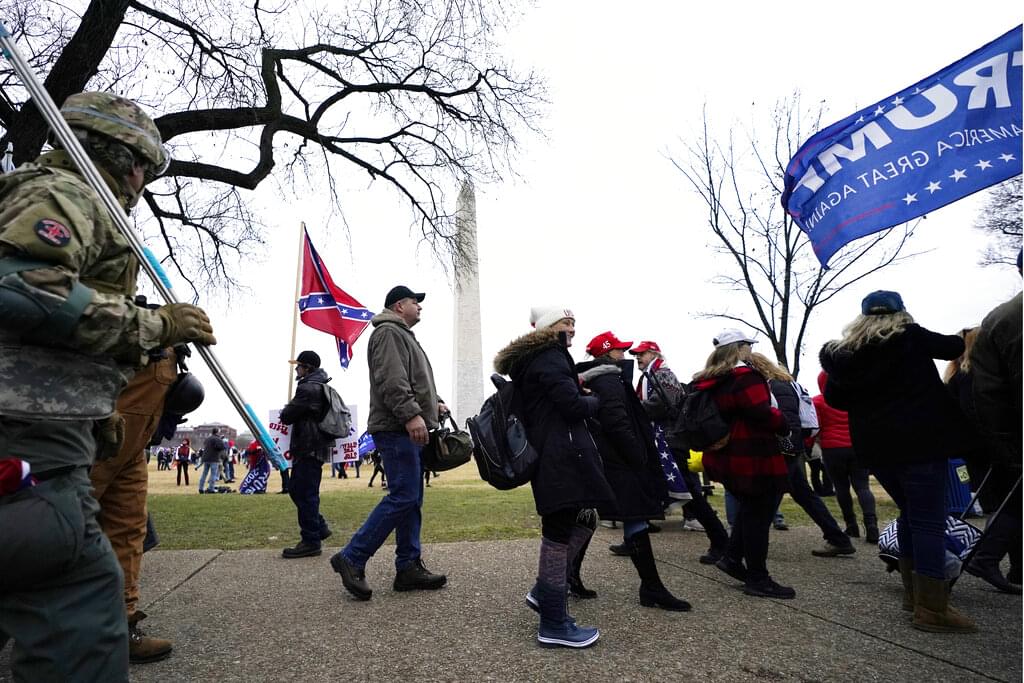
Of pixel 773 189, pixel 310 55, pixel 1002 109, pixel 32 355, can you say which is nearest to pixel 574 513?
pixel 32 355

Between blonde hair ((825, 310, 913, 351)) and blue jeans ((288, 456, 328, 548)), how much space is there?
160 inches

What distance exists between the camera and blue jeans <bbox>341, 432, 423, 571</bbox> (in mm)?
4168

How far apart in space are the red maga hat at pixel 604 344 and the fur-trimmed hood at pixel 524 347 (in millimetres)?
1154

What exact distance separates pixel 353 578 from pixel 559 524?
4.60 ft

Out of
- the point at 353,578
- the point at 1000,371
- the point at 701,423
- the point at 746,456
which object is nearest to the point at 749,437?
the point at 746,456

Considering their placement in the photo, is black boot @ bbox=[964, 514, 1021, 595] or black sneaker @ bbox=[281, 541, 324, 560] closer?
black boot @ bbox=[964, 514, 1021, 595]

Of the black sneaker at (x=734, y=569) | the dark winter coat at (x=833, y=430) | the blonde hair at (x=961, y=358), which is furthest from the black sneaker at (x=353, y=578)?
the dark winter coat at (x=833, y=430)

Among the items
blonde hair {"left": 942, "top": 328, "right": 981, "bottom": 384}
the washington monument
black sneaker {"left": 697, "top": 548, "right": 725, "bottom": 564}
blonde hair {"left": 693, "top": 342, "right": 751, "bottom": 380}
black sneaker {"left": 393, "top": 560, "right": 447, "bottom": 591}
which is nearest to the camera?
black sneaker {"left": 393, "top": 560, "right": 447, "bottom": 591}

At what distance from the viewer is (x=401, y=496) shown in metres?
4.25

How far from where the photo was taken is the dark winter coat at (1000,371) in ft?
8.95

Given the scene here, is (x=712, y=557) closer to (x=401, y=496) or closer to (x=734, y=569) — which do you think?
(x=734, y=569)

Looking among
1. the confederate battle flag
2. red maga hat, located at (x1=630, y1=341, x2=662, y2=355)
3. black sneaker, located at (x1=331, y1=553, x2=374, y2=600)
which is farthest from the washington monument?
black sneaker, located at (x1=331, y1=553, x2=374, y2=600)

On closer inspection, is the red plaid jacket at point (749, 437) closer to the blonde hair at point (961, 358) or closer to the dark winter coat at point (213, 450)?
the blonde hair at point (961, 358)

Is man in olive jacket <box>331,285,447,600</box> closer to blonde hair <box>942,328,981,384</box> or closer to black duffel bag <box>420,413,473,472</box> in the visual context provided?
black duffel bag <box>420,413,473,472</box>
